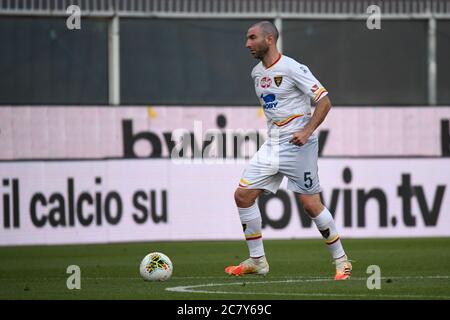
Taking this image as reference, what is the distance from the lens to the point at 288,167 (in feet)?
37.4

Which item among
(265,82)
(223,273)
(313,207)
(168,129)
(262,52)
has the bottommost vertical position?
(223,273)

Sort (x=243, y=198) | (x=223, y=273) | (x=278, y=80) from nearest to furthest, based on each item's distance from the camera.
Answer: (x=278, y=80) → (x=243, y=198) → (x=223, y=273)

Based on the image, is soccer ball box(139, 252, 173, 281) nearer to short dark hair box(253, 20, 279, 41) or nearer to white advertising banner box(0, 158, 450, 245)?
short dark hair box(253, 20, 279, 41)

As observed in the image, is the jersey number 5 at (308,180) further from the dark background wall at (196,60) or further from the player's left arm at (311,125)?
the dark background wall at (196,60)

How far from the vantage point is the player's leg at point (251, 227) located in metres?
11.6

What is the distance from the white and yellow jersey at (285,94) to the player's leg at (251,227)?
0.63m

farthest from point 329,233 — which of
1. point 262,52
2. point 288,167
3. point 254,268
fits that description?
point 262,52

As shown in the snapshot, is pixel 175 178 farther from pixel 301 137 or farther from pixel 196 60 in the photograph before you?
pixel 301 137

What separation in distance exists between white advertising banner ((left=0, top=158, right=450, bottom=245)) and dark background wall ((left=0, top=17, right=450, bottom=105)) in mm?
1552

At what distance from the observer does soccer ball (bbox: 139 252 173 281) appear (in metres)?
11.1

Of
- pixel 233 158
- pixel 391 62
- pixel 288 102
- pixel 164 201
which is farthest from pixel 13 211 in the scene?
pixel 391 62

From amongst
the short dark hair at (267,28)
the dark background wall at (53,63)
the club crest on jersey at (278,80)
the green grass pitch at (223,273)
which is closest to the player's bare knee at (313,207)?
the green grass pitch at (223,273)

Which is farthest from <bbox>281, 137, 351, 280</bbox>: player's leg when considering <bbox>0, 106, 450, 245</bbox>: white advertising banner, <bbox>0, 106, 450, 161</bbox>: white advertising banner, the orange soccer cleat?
<bbox>0, 106, 450, 161</bbox>: white advertising banner

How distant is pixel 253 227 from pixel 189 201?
6885mm
